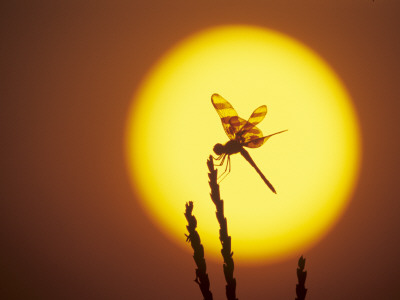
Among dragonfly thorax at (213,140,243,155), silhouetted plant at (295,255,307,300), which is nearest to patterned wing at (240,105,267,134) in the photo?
dragonfly thorax at (213,140,243,155)

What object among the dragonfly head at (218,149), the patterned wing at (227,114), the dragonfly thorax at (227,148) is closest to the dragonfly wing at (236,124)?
the patterned wing at (227,114)

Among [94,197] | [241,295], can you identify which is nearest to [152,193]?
[94,197]

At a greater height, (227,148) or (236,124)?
(236,124)

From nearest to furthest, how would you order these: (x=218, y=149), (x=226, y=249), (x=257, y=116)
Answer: (x=226, y=249) < (x=218, y=149) < (x=257, y=116)

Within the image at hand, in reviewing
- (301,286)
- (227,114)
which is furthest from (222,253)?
(227,114)

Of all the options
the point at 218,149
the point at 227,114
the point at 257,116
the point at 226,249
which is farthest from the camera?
the point at 257,116

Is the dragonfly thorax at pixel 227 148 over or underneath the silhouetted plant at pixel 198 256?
over

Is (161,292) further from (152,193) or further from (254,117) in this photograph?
(254,117)

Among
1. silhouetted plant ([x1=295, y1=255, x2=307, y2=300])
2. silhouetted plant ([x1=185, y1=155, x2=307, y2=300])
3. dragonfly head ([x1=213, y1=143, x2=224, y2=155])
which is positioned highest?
dragonfly head ([x1=213, y1=143, x2=224, y2=155])

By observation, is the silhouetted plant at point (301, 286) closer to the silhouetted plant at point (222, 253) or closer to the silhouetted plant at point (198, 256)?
the silhouetted plant at point (222, 253)

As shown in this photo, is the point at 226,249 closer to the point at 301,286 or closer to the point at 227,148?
the point at 301,286

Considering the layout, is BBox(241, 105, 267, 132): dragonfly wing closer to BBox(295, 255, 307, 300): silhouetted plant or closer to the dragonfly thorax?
the dragonfly thorax
